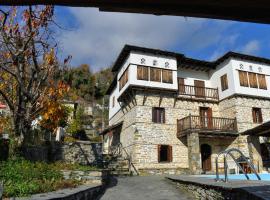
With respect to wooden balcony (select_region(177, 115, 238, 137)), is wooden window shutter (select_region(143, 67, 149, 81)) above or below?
above

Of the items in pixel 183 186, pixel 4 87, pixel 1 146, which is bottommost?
pixel 183 186

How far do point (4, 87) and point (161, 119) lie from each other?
11032mm

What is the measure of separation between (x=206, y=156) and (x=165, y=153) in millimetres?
3414

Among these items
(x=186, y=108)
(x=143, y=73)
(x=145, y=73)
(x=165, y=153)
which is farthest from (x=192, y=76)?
(x=165, y=153)

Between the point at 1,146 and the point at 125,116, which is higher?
the point at 125,116

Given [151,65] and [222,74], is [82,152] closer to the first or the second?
[151,65]

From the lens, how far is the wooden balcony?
1828 cm

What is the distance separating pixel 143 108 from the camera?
18953mm

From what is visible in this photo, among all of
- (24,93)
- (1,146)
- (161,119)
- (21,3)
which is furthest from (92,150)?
(21,3)

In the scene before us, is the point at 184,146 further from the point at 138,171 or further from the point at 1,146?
the point at 1,146

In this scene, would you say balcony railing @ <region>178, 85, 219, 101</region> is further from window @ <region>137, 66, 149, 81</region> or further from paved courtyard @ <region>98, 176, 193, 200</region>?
paved courtyard @ <region>98, 176, 193, 200</region>

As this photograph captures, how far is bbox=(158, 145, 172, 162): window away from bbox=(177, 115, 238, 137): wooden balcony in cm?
129

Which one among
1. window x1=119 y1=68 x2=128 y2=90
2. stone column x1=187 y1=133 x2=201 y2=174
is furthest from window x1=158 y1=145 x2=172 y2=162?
window x1=119 y1=68 x2=128 y2=90

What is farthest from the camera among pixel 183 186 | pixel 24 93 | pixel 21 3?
pixel 183 186
